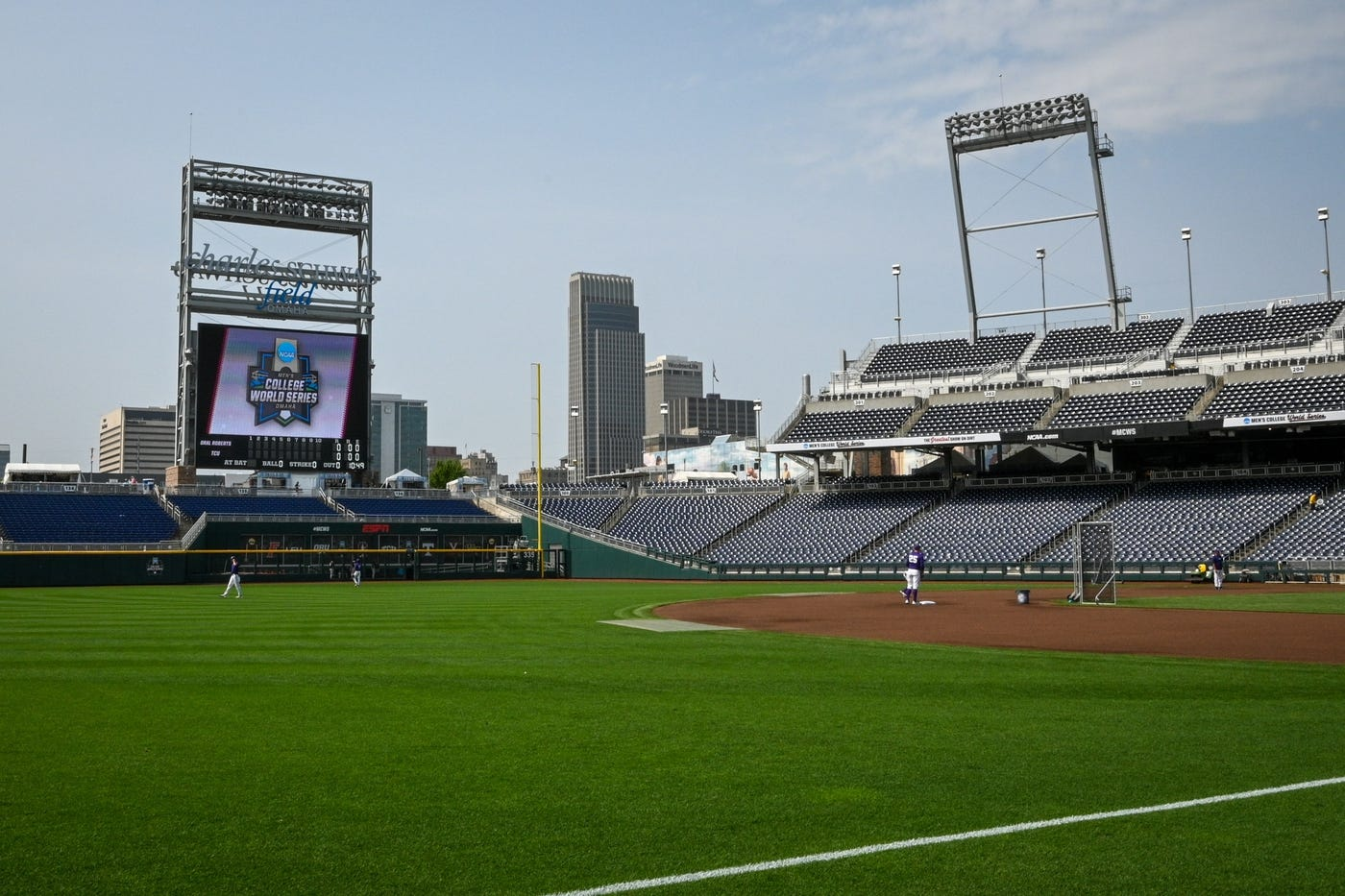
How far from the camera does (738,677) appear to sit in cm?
1334

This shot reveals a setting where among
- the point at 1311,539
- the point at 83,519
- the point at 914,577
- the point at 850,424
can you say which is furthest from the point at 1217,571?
the point at 83,519

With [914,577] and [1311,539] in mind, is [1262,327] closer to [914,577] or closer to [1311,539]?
[1311,539]

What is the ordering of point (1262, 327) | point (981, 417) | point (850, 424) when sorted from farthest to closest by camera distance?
point (850, 424) → point (981, 417) → point (1262, 327)

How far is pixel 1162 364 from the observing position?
5444 cm

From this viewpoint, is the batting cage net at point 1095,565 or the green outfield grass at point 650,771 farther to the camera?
the batting cage net at point 1095,565

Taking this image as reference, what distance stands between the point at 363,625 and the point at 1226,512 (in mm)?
37452

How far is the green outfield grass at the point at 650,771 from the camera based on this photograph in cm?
570

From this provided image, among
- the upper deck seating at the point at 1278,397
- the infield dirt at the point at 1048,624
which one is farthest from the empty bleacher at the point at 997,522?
the infield dirt at the point at 1048,624

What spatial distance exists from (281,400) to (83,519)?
1102 cm

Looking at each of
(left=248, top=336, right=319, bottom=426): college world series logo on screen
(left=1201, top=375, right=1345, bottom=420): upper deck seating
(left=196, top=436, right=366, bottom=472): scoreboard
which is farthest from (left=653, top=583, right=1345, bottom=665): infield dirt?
(left=248, top=336, right=319, bottom=426): college world series logo on screen

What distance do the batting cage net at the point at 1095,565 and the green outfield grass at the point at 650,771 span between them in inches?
530

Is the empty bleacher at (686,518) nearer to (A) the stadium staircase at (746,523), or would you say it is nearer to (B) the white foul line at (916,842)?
(A) the stadium staircase at (746,523)

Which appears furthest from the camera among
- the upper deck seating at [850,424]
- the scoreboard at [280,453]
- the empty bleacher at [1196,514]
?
the upper deck seating at [850,424]

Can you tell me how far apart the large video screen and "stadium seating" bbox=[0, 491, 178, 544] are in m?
5.06
